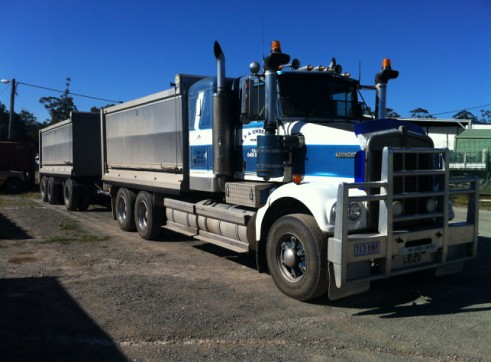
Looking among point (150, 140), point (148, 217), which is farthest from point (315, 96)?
point (148, 217)

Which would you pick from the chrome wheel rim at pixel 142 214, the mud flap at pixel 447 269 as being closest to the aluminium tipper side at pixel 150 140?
the chrome wheel rim at pixel 142 214

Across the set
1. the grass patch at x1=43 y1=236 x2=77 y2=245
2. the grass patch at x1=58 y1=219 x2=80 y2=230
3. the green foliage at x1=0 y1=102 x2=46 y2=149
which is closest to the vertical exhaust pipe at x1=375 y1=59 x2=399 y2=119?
the grass patch at x1=43 y1=236 x2=77 y2=245

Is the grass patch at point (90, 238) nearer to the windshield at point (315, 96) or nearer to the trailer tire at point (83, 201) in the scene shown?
the windshield at point (315, 96)

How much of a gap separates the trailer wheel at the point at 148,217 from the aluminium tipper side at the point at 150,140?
319 millimetres

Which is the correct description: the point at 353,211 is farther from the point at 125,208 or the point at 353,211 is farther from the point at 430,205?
the point at 125,208

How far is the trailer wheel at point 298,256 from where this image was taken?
206 inches

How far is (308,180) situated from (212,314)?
2.14 metres

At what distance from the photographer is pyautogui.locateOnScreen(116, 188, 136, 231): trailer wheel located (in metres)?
10.8

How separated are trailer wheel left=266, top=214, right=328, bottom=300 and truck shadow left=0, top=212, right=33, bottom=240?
655 cm

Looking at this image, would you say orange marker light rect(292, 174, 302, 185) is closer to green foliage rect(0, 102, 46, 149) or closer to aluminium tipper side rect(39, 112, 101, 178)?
aluminium tipper side rect(39, 112, 101, 178)

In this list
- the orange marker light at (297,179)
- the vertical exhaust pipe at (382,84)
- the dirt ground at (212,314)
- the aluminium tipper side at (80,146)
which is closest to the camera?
the dirt ground at (212,314)

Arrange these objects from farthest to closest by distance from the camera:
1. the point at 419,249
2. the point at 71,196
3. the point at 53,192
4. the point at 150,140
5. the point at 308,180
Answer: the point at 53,192 → the point at 71,196 → the point at 150,140 → the point at 308,180 → the point at 419,249

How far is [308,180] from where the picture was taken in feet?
19.9

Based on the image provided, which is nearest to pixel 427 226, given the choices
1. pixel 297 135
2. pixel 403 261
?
pixel 403 261
